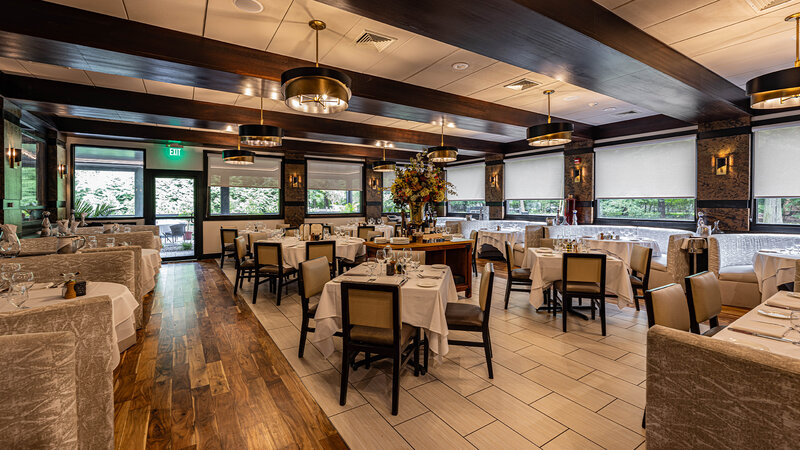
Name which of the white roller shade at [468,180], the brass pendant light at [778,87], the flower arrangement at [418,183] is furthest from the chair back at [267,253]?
the white roller shade at [468,180]

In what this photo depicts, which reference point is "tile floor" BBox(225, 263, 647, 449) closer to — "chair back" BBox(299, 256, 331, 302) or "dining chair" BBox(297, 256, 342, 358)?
"dining chair" BBox(297, 256, 342, 358)

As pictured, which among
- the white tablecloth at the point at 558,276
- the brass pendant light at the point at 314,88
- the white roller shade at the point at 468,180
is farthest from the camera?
the white roller shade at the point at 468,180

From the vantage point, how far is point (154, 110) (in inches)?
229

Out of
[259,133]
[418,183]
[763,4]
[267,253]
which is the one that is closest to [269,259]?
[267,253]

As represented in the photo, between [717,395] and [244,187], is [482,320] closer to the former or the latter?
[717,395]

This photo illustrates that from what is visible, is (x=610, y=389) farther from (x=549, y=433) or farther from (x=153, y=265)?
(x=153, y=265)

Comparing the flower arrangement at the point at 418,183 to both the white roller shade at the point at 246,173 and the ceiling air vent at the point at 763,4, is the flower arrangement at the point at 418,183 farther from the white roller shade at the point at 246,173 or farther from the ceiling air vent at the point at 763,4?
the white roller shade at the point at 246,173

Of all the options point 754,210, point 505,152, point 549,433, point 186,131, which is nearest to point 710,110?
point 754,210

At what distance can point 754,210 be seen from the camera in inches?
243

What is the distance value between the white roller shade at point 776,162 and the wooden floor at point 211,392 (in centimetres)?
777

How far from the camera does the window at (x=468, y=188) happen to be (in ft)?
38.8

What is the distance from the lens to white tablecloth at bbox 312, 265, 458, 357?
279 cm

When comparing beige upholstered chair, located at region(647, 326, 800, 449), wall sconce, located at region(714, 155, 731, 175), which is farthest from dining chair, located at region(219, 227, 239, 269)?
wall sconce, located at region(714, 155, 731, 175)

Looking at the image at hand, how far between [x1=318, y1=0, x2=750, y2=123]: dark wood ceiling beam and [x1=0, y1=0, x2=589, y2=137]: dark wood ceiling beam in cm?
182
